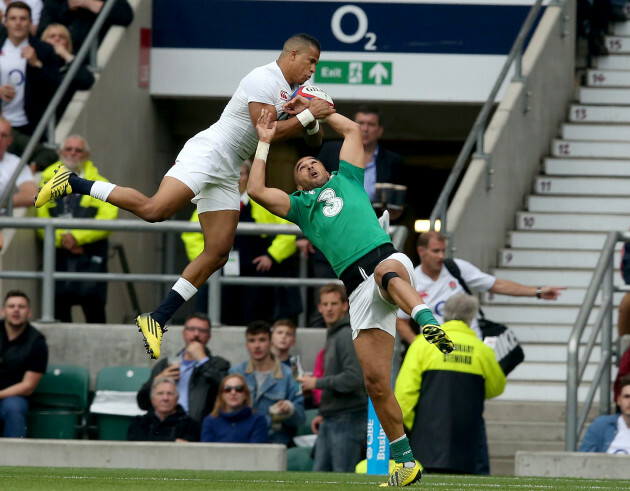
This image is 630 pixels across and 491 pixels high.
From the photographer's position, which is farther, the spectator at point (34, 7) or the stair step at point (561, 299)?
the spectator at point (34, 7)

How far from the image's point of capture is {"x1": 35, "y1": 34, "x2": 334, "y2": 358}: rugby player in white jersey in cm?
910

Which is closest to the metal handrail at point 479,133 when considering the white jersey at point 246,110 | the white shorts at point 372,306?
the white jersey at point 246,110

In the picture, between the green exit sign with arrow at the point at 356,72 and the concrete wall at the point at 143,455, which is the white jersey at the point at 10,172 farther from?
the green exit sign with arrow at the point at 356,72

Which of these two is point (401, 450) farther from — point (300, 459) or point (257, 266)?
point (257, 266)

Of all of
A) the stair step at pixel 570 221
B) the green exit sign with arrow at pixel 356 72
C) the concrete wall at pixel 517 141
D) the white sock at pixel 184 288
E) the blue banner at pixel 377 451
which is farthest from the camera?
the green exit sign with arrow at pixel 356 72

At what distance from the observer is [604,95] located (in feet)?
51.9

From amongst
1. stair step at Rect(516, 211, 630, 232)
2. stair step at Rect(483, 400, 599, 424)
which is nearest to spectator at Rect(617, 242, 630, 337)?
stair step at Rect(483, 400, 599, 424)

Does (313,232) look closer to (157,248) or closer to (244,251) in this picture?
(244,251)

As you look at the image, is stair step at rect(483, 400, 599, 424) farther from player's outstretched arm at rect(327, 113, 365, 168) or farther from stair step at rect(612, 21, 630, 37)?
stair step at rect(612, 21, 630, 37)

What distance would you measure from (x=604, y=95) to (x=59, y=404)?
7012mm

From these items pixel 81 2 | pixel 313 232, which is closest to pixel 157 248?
pixel 81 2

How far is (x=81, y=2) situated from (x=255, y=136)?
6.64 metres

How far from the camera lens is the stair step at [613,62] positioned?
1608 cm

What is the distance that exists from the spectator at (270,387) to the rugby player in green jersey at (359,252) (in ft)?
8.50
